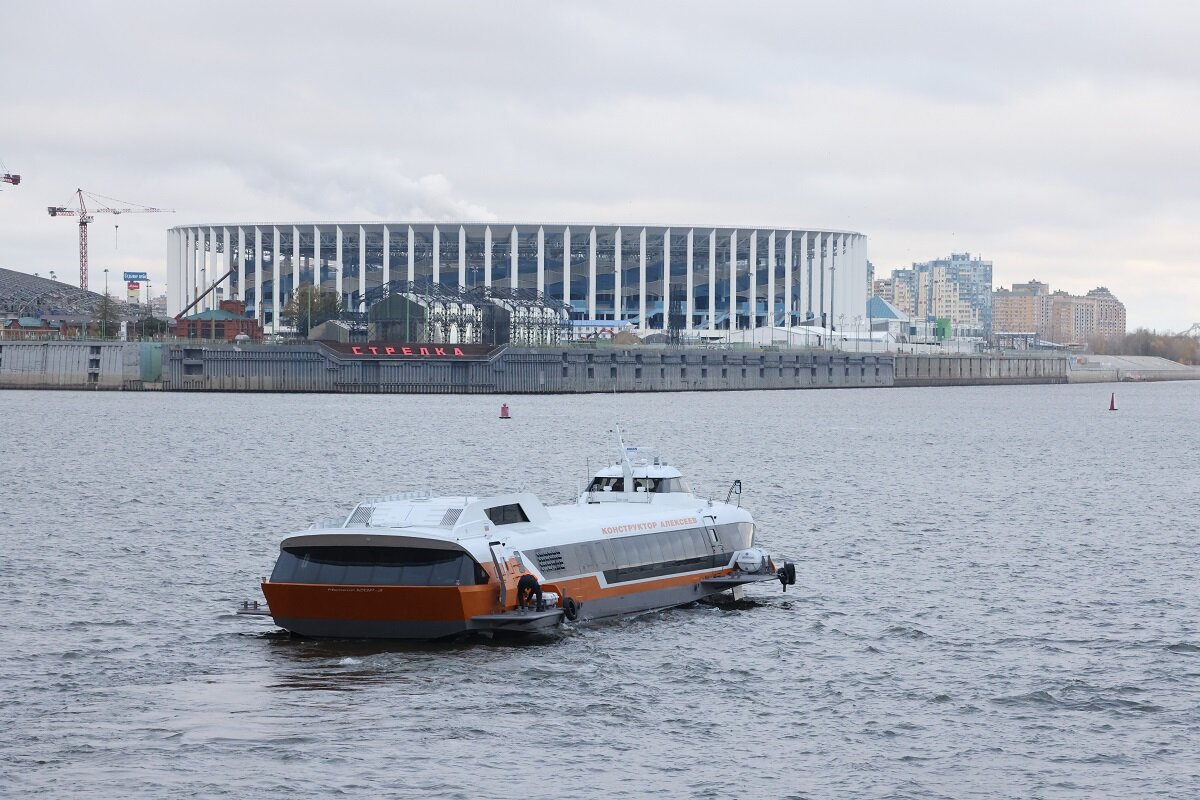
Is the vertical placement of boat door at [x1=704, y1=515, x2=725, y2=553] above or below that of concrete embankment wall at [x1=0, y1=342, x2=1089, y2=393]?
below

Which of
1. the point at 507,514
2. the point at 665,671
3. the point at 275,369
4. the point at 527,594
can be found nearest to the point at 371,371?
the point at 275,369

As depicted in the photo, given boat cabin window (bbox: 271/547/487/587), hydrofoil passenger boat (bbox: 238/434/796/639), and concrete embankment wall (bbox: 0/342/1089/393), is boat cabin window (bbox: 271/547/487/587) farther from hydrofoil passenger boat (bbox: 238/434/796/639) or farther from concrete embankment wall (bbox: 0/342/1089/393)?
Answer: concrete embankment wall (bbox: 0/342/1089/393)

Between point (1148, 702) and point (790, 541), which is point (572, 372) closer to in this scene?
point (790, 541)

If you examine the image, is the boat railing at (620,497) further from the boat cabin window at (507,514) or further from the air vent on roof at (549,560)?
the air vent on roof at (549,560)

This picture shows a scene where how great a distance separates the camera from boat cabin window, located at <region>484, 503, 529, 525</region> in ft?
108

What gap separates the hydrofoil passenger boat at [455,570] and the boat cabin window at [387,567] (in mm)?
19

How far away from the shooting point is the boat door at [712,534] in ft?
126

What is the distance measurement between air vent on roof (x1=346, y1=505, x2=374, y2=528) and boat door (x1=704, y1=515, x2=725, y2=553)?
30.6 feet

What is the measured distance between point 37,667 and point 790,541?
26.9 m

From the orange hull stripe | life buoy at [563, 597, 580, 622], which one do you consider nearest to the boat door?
life buoy at [563, 597, 580, 622]

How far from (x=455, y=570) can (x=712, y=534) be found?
365 inches

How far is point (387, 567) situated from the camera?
30984 millimetres

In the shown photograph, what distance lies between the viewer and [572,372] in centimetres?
17938

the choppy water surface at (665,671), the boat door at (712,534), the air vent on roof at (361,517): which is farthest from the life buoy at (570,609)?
the boat door at (712,534)
